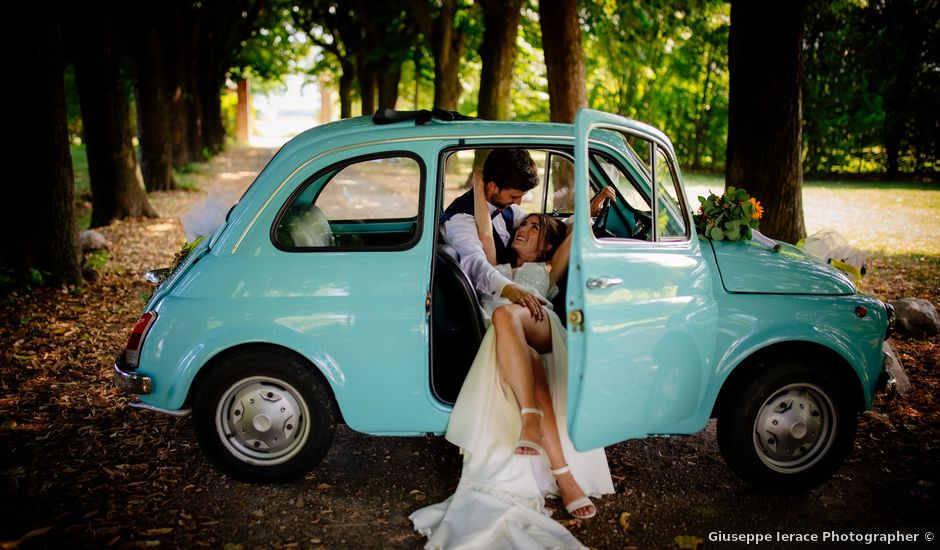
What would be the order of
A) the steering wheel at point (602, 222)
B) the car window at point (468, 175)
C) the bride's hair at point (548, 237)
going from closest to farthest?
the bride's hair at point (548, 237) → the steering wheel at point (602, 222) → the car window at point (468, 175)

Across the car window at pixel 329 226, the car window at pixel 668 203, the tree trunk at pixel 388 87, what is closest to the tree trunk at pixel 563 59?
the car window at pixel 329 226

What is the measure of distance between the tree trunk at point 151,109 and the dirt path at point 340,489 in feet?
44.3

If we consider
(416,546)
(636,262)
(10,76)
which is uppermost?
(10,76)

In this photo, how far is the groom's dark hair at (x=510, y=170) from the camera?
14.3 ft

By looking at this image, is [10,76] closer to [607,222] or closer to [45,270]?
[45,270]

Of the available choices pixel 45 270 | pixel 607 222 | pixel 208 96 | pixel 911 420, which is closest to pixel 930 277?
pixel 911 420

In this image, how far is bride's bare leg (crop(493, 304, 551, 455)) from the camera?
384 centimetres

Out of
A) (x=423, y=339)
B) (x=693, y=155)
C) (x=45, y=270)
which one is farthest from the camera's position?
(x=693, y=155)

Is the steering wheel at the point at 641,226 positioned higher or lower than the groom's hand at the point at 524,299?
higher

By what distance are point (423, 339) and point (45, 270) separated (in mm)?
6472

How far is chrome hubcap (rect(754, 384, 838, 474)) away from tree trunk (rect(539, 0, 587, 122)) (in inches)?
310

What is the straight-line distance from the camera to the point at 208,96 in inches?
1210

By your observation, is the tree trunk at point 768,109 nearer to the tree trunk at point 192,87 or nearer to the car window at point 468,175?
the car window at point 468,175

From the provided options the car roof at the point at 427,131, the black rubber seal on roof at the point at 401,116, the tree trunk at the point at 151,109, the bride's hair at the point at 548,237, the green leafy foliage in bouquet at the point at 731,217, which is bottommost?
the bride's hair at the point at 548,237
